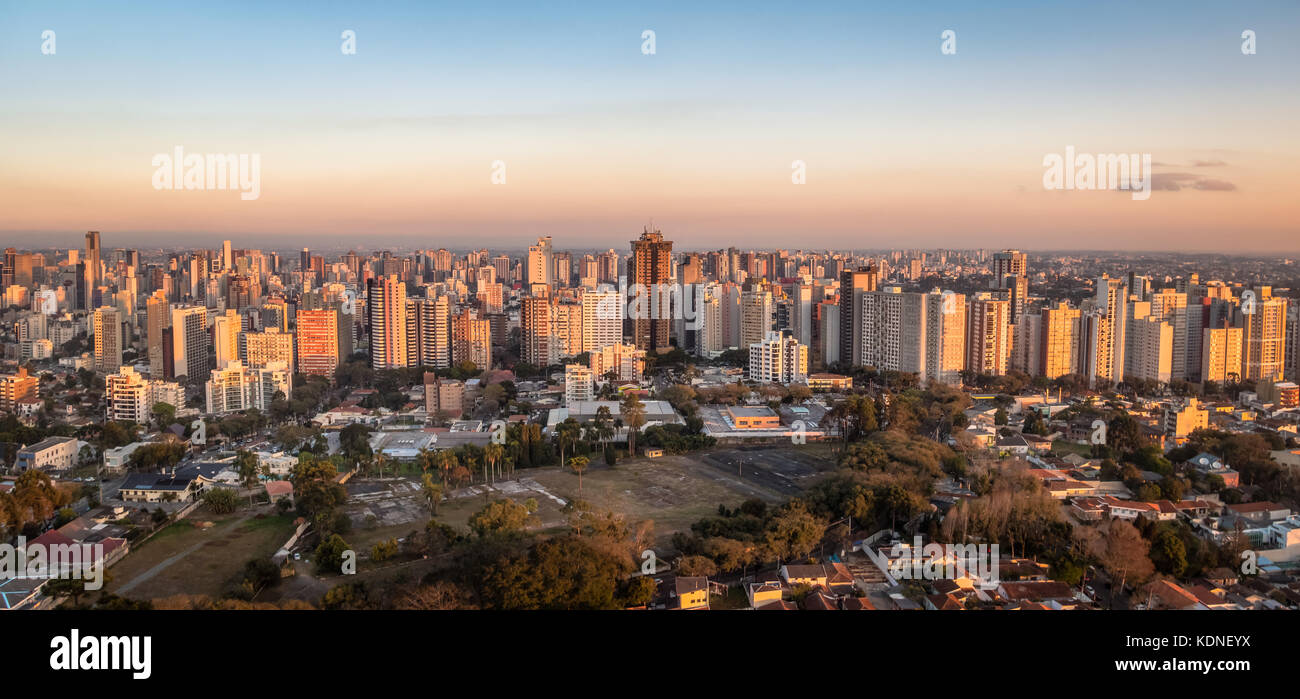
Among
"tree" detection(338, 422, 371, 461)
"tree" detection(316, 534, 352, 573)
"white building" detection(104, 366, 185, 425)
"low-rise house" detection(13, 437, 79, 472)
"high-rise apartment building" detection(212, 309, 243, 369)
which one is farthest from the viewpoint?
"high-rise apartment building" detection(212, 309, 243, 369)

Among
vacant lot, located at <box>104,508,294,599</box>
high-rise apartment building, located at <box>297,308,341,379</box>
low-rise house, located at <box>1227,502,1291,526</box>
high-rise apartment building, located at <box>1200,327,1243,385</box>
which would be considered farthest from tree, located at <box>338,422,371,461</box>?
high-rise apartment building, located at <box>1200,327,1243,385</box>

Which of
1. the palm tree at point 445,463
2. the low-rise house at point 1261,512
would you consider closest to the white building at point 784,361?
the palm tree at point 445,463

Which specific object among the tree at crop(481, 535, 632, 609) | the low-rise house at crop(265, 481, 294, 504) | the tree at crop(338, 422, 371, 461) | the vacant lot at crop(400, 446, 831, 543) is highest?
the tree at crop(481, 535, 632, 609)

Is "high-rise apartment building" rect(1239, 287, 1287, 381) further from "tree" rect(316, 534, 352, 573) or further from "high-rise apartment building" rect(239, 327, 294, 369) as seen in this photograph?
"high-rise apartment building" rect(239, 327, 294, 369)

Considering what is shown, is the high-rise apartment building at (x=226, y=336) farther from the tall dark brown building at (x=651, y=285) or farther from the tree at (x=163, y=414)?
the tall dark brown building at (x=651, y=285)

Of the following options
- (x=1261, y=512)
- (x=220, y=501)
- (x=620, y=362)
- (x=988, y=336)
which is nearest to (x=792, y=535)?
(x=1261, y=512)

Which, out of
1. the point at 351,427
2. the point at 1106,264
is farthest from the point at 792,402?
the point at 351,427
